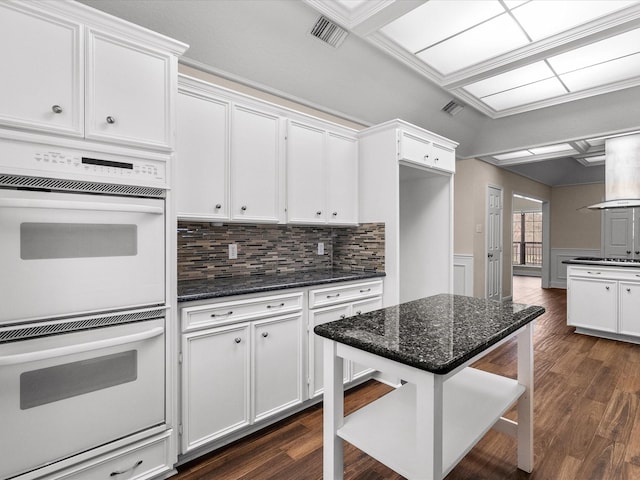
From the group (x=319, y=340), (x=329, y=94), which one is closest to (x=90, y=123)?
(x=319, y=340)

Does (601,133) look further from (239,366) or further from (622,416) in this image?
(239,366)

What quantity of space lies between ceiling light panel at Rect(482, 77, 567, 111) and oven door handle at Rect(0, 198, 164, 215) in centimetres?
439

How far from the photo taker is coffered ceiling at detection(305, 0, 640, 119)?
2.64 metres

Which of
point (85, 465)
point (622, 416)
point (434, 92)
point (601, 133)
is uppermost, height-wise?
point (434, 92)

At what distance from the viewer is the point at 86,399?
163 cm

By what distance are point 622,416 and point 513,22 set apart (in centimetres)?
321

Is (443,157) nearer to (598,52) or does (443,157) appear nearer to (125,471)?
(598,52)

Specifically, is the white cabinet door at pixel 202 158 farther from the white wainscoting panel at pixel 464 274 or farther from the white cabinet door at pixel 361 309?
the white wainscoting panel at pixel 464 274

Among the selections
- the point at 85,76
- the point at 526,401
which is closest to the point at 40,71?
the point at 85,76

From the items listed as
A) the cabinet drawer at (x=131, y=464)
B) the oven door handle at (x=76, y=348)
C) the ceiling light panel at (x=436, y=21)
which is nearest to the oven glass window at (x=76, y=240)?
the oven door handle at (x=76, y=348)

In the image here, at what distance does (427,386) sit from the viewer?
1.17 m

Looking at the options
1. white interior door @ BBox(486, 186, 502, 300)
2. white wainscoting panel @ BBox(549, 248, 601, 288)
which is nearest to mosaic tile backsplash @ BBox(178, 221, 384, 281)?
white interior door @ BBox(486, 186, 502, 300)

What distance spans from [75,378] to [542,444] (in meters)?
2.74

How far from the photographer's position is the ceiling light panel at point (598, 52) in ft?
10.2
